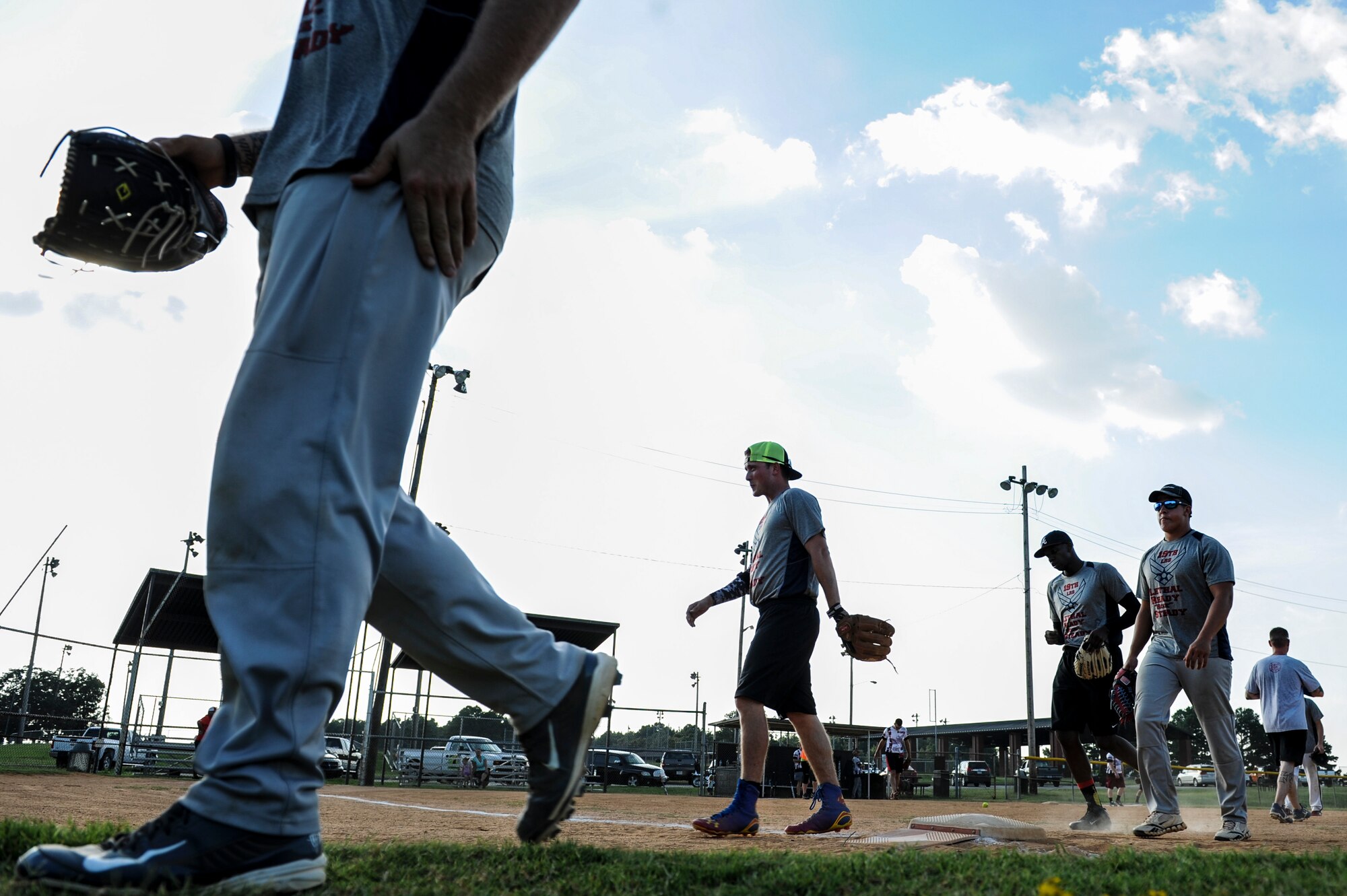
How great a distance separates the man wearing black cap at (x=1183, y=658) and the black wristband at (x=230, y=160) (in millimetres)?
5881

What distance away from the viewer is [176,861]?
5.55 ft

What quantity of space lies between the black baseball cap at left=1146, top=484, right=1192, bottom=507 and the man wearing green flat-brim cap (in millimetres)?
2571

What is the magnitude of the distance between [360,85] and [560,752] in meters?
1.54

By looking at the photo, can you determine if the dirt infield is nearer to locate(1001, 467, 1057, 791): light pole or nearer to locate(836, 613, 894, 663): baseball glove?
locate(836, 613, 894, 663): baseball glove

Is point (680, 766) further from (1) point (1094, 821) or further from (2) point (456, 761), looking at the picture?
(1) point (1094, 821)

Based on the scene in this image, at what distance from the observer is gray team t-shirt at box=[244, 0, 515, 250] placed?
203 centimetres

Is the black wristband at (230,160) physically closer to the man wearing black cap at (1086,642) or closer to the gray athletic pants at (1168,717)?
the gray athletic pants at (1168,717)

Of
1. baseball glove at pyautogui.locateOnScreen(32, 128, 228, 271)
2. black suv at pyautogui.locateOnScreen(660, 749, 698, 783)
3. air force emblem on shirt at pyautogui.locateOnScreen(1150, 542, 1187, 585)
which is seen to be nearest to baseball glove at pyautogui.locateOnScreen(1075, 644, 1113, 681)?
air force emblem on shirt at pyautogui.locateOnScreen(1150, 542, 1187, 585)

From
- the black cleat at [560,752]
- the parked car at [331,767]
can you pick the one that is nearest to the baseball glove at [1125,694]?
the black cleat at [560,752]

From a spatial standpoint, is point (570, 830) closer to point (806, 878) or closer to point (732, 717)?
point (806, 878)

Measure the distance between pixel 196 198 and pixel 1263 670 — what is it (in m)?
12.2

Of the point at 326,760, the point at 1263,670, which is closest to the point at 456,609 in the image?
the point at 1263,670

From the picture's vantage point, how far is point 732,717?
44062 mm

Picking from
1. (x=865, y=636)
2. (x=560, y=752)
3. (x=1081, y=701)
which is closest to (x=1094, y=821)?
(x=1081, y=701)
